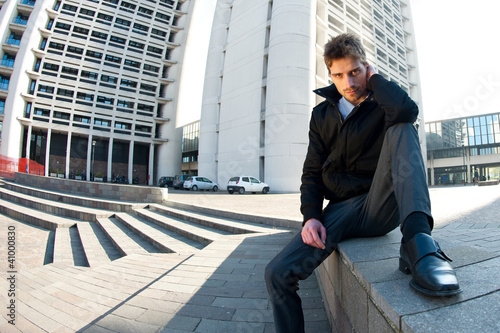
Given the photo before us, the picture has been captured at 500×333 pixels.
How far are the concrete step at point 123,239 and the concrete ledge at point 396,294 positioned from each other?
15.0ft

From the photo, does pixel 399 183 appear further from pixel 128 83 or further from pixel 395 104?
pixel 128 83

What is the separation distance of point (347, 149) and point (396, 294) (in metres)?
0.97

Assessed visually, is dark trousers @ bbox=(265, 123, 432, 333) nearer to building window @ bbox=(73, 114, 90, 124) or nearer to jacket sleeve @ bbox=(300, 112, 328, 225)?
jacket sleeve @ bbox=(300, 112, 328, 225)

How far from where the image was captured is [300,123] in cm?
2130

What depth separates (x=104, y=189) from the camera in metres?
12.5

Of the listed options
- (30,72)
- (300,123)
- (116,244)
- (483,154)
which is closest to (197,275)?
(116,244)

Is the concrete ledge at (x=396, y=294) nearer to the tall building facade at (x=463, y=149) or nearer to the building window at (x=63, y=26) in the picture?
the building window at (x=63, y=26)

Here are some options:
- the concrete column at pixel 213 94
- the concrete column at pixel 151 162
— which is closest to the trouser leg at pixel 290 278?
the concrete column at pixel 213 94

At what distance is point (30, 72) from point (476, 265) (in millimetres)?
42546

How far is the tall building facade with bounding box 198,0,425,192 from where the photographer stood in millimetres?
21375

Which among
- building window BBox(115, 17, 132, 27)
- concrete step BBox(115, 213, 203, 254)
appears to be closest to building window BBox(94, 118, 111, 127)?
building window BBox(115, 17, 132, 27)

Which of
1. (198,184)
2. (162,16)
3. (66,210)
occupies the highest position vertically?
(162,16)

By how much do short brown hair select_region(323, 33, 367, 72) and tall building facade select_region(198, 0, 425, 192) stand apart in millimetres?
19402

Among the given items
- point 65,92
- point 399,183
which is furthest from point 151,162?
point 399,183
